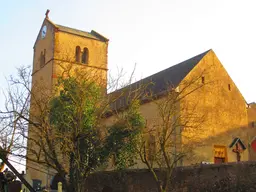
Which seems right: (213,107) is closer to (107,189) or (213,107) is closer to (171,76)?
(171,76)

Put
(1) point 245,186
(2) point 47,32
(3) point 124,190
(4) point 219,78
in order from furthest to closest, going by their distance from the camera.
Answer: (2) point 47,32 → (4) point 219,78 → (3) point 124,190 → (1) point 245,186

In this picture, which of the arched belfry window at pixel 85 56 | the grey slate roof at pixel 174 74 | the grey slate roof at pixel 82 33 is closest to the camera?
the grey slate roof at pixel 174 74

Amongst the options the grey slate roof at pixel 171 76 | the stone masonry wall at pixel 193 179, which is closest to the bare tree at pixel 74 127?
the stone masonry wall at pixel 193 179

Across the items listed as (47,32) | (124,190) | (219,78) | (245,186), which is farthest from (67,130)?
(47,32)

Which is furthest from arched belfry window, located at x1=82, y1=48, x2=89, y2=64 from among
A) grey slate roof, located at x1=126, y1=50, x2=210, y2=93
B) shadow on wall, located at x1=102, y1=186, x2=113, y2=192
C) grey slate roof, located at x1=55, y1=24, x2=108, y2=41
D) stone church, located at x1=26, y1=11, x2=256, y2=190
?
shadow on wall, located at x1=102, y1=186, x2=113, y2=192

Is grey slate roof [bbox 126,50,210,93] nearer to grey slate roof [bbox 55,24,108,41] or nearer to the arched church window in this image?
grey slate roof [bbox 55,24,108,41]

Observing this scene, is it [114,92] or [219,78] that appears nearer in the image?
[114,92]

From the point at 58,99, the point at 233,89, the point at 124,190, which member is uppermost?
the point at 233,89

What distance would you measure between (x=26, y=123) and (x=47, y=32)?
22572 millimetres

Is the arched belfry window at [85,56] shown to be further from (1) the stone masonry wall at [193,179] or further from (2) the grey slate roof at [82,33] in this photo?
(1) the stone masonry wall at [193,179]

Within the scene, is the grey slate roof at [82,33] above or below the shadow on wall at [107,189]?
above

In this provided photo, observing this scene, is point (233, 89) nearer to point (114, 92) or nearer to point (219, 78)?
point (219, 78)

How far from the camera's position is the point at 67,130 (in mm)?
16156

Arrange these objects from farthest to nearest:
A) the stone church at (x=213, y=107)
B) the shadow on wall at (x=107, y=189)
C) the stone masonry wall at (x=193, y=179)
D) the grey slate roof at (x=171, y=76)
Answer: the grey slate roof at (x=171, y=76) → the stone church at (x=213, y=107) → the shadow on wall at (x=107, y=189) → the stone masonry wall at (x=193, y=179)
